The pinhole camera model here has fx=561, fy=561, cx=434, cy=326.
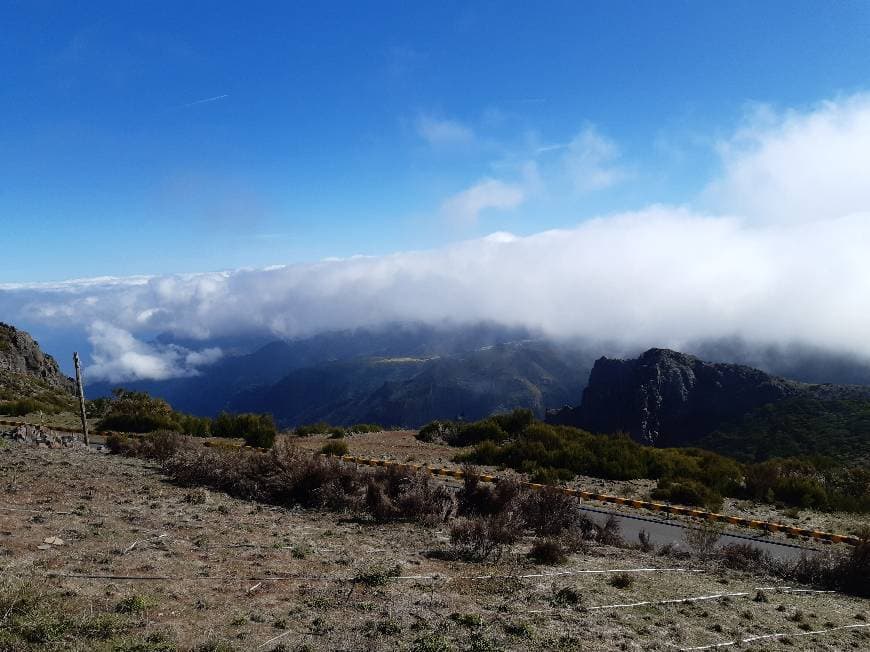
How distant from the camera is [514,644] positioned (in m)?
6.55

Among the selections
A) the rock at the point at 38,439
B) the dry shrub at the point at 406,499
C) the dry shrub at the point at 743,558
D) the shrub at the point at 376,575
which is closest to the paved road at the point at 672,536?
the dry shrub at the point at 743,558

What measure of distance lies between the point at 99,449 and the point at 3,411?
68.1ft

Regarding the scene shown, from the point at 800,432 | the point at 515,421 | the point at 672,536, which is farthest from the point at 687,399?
the point at 672,536

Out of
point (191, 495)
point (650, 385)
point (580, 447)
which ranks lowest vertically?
point (650, 385)

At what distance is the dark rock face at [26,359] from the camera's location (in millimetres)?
64500

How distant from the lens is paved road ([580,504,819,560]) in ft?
42.4

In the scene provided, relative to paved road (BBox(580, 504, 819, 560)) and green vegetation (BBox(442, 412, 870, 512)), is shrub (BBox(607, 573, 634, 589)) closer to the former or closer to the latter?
paved road (BBox(580, 504, 819, 560))

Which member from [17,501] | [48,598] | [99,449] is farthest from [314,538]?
[99,449]

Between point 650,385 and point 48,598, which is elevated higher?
point 48,598

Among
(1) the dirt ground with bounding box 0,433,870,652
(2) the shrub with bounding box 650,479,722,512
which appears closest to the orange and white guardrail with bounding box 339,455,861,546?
(2) the shrub with bounding box 650,479,722,512

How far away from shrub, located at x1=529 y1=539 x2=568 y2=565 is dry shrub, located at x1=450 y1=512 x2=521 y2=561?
→ 64cm

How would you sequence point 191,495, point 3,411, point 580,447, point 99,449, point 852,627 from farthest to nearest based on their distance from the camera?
1. point 3,411
2. point 580,447
3. point 99,449
4. point 191,495
5. point 852,627

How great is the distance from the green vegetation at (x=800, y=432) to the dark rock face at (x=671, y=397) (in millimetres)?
12485

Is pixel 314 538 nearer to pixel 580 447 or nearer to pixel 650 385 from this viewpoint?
pixel 580 447
